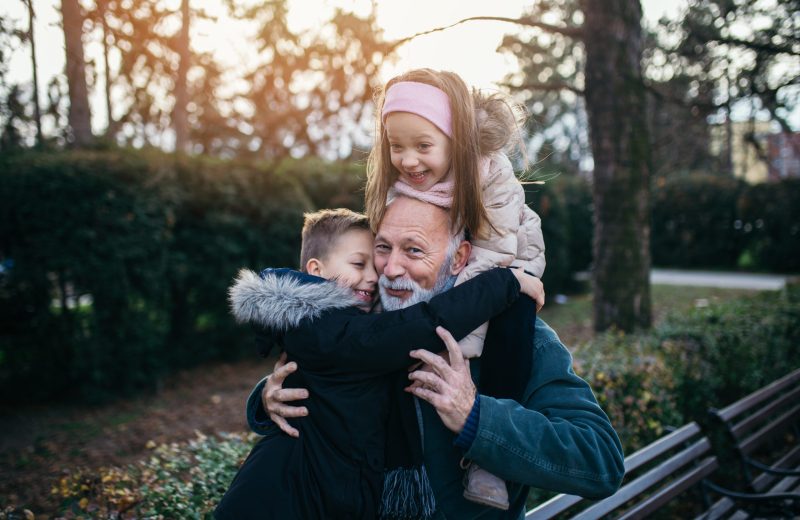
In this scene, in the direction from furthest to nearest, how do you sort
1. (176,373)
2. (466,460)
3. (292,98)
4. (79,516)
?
(292,98), (176,373), (79,516), (466,460)

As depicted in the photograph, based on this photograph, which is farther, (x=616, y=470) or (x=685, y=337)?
(x=685, y=337)

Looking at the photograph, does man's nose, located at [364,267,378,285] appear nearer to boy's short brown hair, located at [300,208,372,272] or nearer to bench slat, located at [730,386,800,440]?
boy's short brown hair, located at [300,208,372,272]

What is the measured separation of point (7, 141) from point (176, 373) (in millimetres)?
3928

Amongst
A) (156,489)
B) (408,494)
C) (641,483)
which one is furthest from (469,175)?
(641,483)

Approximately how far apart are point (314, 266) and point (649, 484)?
2.40 m

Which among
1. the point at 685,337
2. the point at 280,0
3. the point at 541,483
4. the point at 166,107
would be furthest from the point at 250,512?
the point at 166,107

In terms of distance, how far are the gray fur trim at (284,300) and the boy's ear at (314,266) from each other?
17cm

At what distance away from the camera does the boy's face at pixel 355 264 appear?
6.70ft

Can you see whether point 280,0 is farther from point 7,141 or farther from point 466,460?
point 466,460

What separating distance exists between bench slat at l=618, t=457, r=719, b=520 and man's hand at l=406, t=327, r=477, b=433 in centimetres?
191

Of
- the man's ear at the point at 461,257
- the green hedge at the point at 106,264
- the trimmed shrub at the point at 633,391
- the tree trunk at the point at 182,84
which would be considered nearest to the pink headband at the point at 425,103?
the man's ear at the point at 461,257

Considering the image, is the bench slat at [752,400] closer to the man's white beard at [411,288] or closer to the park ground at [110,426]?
the park ground at [110,426]

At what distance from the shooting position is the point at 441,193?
6.23 feet

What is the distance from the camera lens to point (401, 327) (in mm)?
1693
